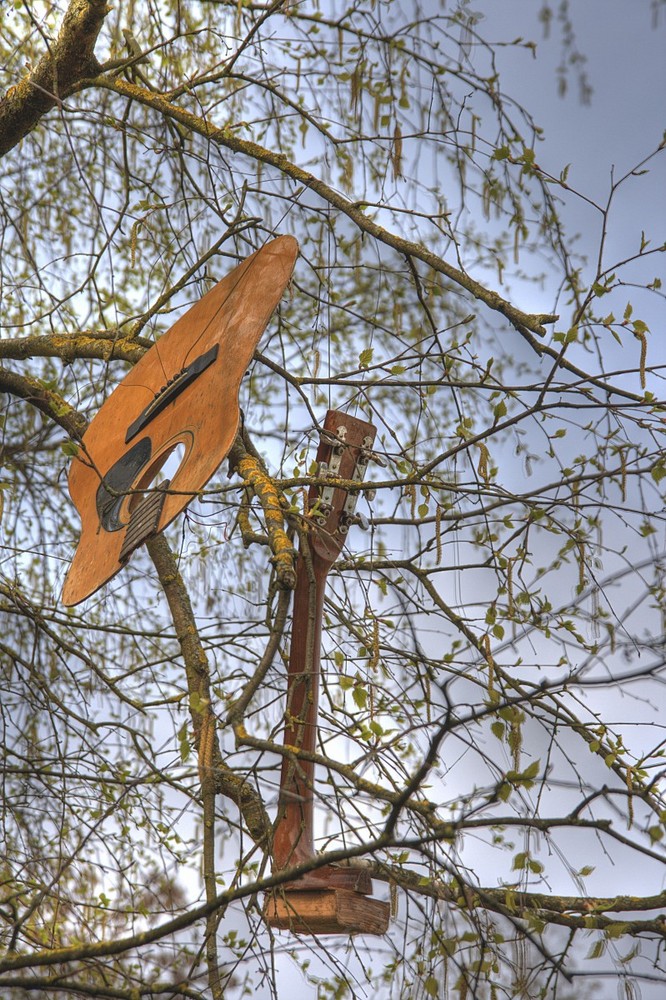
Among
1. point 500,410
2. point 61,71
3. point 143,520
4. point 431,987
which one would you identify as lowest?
point 431,987

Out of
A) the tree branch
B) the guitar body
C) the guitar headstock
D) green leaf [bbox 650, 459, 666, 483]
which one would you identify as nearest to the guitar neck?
the guitar headstock

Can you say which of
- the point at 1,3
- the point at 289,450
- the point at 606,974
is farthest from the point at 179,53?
the point at 606,974

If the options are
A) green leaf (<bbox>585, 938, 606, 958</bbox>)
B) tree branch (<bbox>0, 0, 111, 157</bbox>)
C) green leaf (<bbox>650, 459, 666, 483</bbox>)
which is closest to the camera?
green leaf (<bbox>585, 938, 606, 958</bbox>)

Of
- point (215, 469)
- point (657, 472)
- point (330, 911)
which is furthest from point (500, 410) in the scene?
point (330, 911)

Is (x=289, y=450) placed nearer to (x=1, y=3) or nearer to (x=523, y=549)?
(x=523, y=549)

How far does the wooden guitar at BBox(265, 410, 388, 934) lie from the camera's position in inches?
99.3

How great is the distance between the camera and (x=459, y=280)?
128 inches

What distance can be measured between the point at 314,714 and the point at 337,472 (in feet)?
1.96

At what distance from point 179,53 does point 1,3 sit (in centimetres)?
61

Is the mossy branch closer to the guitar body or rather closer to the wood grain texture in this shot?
the guitar body

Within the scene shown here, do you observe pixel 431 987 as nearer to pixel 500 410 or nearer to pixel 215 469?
pixel 215 469

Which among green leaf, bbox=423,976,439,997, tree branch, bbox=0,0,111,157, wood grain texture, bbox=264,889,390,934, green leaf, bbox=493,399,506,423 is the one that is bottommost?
green leaf, bbox=423,976,439,997

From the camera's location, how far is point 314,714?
275cm

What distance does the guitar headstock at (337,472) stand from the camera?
9.46 feet
